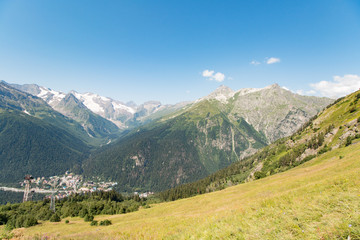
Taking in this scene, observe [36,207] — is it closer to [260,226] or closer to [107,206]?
[107,206]

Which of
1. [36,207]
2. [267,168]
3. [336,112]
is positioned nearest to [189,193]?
[267,168]

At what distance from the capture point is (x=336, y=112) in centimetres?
12862

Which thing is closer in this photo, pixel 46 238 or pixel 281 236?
pixel 281 236

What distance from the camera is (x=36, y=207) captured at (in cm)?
7812

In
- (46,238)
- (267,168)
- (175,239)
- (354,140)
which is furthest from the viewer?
(267,168)

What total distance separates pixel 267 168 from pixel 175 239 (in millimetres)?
138964

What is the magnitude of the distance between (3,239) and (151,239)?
1034 centimetres

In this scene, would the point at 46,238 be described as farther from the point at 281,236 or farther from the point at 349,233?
the point at 349,233

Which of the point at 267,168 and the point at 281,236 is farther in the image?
the point at 267,168

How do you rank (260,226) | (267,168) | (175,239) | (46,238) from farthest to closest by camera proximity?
1. (267,168)
2. (46,238)
3. (175,239)
4. (260,226)

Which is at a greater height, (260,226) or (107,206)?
(260,226)

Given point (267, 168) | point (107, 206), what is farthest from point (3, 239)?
point (267, 168)

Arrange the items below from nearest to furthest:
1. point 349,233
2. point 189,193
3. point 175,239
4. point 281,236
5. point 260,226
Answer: point 349,233 → point 281,236 → point 260,226 → point 175,239 → point 189,193

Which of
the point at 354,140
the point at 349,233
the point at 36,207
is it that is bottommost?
the point at 36,207
